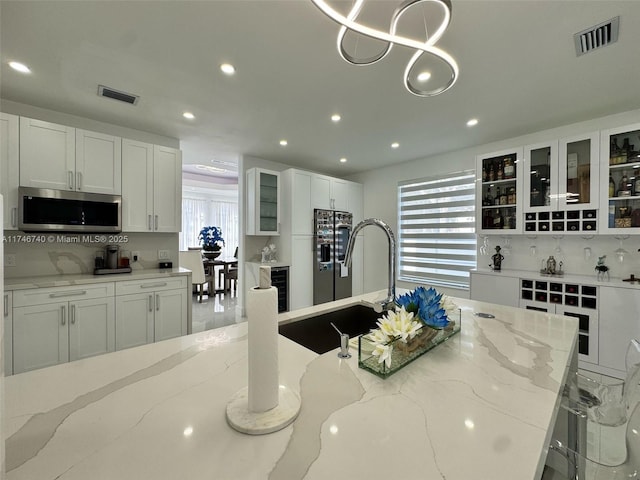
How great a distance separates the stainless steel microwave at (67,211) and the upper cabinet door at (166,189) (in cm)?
40

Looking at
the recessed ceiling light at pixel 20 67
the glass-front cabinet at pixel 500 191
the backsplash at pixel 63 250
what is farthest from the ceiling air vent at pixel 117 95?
the glass-front cabinet at pixel 500 191

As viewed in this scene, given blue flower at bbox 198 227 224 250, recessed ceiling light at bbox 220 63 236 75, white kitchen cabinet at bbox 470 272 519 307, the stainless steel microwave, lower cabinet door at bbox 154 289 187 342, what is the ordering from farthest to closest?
blue flower at bbox 198 227 224 250, white kitchen cabinet at bbox 470 272 519 307, lower cabinet door at bbox 154 289 187 342, the stainless steel microwave, recessed ceiling light at bbox 220 63 236 75

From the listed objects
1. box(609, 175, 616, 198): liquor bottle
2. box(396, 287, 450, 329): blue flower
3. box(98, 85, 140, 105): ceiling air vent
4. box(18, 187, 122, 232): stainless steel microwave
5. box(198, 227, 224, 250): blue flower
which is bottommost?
box(396, 287, 450, 329): blue flower

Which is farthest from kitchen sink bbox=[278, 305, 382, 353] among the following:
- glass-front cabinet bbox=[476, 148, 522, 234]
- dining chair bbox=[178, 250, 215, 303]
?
dining chair bbox=[178, 250, 215, 303]

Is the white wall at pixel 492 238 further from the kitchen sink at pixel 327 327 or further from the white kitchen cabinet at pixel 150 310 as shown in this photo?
the white kitchen cabinet at pixel 150 310

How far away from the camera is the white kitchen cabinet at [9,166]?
2377mm

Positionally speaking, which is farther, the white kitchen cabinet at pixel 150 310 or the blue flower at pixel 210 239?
the blue flower at pixel 210 239

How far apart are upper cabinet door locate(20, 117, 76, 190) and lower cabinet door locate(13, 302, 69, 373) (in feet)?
3.74

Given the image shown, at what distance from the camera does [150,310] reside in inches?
111

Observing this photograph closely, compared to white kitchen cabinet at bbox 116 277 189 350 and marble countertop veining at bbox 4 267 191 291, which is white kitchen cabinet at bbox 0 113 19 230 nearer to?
marble countertop veining at bbox 4 267 191 291

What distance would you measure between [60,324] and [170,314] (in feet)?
2.82

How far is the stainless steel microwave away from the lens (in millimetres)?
2457

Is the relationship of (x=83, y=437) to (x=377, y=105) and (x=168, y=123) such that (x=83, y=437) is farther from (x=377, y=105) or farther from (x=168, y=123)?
(x=168, y=123)

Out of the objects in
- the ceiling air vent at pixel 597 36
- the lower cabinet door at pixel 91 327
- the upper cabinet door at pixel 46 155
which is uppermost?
the ceiling air vent at pixel 597 36
